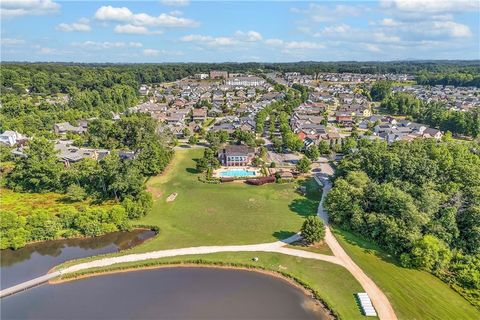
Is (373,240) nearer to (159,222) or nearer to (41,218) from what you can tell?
(159,222)

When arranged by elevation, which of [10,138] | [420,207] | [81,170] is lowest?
[420,207]

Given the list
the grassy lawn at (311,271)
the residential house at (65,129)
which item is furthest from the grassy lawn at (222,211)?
the residential house at (65,129)

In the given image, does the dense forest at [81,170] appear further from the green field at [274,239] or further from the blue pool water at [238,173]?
the blue pool water at [238,173]

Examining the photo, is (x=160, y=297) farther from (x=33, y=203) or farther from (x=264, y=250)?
(x=33, y=203)

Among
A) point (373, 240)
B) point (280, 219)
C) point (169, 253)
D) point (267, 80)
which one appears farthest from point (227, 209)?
point (267, 80)

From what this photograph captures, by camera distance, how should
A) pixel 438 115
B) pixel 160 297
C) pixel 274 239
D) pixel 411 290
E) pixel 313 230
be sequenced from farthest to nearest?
pixel 438 115 → pixel 274 239 → pixel 313 230 → pixel 411 290 → pixel 160 297

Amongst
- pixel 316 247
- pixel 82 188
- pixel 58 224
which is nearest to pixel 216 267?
pixel 316 247
